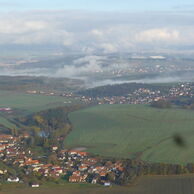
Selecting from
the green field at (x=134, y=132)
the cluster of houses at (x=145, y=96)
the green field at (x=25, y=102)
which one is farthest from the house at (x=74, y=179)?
the cluster of houses at (x=145, y=96)

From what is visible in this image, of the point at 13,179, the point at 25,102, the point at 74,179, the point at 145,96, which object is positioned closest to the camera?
the point at 74,179

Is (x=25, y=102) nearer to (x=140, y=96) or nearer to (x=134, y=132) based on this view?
(x=140, y=96)

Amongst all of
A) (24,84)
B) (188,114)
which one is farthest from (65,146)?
(24,84)

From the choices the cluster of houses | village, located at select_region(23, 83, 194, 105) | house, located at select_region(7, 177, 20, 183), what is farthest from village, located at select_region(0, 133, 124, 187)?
the cluster of houses

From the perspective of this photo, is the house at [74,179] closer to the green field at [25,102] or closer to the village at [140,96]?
the green field at [25,102]

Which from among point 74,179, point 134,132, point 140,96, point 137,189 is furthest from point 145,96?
point 137,189

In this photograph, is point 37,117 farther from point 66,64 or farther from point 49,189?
point 66,64
